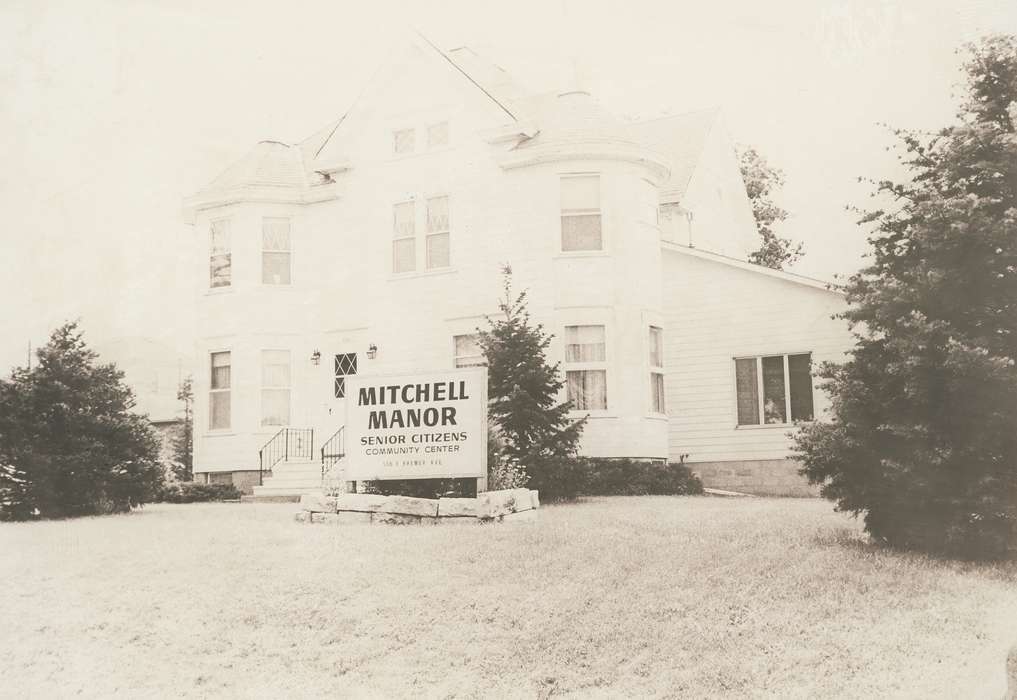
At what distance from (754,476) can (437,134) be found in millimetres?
5729

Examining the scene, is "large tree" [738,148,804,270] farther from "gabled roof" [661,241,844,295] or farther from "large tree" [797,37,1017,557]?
"large tree" [797,37,1017,557]

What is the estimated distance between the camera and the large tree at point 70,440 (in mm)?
8805

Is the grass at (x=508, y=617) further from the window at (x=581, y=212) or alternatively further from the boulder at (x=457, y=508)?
the window at (x=581, y=212)

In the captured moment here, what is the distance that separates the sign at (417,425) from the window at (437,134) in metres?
3.77

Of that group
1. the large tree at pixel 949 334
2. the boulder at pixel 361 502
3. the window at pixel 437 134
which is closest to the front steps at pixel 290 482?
the boulder at pixel 361 502

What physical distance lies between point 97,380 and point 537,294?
500cm

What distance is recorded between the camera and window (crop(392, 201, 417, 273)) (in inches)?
444

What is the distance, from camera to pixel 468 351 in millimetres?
11055

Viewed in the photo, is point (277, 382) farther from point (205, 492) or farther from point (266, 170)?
point (266, 170)

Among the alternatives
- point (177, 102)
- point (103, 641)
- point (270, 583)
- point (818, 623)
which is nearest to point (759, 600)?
point (818, 623)

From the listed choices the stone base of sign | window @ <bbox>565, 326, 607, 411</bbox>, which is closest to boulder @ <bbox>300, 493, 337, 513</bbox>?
the stone base of sign

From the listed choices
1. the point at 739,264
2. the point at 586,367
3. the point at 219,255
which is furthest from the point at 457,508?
the point at 739,264

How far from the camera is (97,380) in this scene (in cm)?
909

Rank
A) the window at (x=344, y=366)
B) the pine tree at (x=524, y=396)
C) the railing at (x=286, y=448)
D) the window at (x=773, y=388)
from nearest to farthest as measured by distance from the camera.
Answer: the pine tree at (x=524, y=396) < the window at (x=344, y=366) < the railing at (x=286, y=448) < the window at (x=773, y=388)
